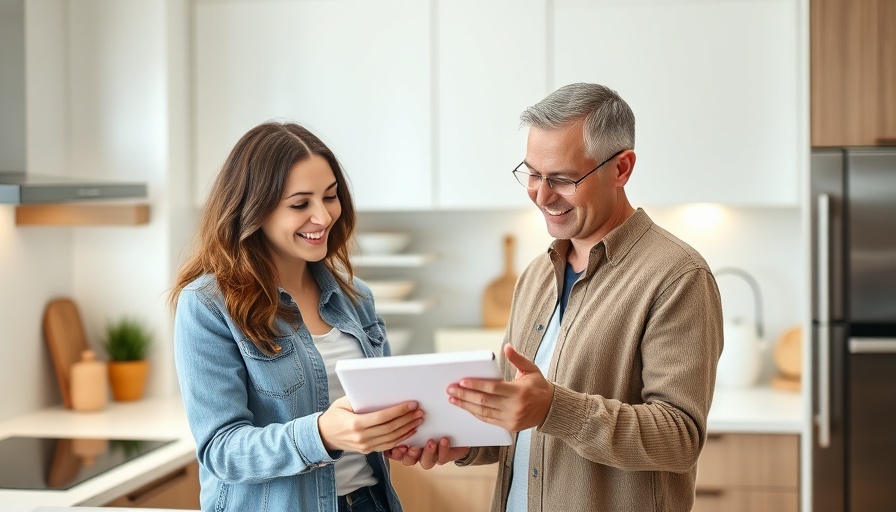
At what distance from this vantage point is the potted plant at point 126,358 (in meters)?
3.39

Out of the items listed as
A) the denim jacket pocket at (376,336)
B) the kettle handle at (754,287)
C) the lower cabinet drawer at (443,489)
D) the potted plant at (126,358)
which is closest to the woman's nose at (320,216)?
the denim jacket pocket at (376,336)

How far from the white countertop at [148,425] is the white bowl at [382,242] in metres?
0.89

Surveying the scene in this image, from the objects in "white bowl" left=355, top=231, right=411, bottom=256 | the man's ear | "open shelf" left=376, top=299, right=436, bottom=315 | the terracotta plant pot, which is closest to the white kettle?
"open shelf" left=376, top=299, right=436, bottom=315

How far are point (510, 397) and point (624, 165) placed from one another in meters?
0.48

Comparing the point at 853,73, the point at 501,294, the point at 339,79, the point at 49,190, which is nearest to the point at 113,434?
the point at 49,190

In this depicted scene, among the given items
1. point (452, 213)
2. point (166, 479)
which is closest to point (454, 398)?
point (166, 479)

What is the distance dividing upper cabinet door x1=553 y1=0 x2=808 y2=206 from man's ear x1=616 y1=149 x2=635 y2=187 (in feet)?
5.40

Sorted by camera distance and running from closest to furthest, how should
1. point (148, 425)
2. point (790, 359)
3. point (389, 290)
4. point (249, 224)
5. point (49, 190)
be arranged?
point (249, 224) → point (49, 190) → point (148, 425) → point (790, 359) → point (389, 290)

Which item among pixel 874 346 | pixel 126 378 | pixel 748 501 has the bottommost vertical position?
pixel 748 501

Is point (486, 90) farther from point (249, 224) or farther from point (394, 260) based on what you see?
point (249, 224)

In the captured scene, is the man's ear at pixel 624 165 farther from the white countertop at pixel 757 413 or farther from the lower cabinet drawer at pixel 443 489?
the lower cabinet drawer at pixel 443 489

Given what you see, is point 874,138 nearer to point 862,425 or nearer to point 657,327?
point 862,425

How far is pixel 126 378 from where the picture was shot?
339cm

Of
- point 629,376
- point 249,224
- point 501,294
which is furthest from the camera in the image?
point 501,294
